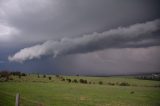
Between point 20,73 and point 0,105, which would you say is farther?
point 20,73

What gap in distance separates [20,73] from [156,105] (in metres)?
127

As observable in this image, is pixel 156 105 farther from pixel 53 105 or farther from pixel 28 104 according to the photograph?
pixel 28 104

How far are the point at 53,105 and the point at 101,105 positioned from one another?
8.57m

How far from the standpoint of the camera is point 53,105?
126ft

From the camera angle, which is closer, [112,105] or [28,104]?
[28,104]

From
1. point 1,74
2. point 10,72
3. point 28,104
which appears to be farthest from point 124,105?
point 10,72

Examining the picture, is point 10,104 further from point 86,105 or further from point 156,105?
point 156,105

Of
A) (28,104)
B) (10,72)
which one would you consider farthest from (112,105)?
(10,72)

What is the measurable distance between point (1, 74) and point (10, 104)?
115164mm

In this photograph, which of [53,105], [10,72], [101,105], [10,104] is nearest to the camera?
[10,104]

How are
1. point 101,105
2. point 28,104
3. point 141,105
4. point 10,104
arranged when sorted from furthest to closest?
point 141,105 < point 101,105 < point 10,104 < point 28,104

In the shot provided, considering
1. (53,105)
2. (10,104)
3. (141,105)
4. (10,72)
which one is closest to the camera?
(10,104)

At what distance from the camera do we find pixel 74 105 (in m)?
39.3

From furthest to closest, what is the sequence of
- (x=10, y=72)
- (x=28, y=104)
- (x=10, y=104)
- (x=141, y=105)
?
(x=10, y=72) < (x=141, y=105) < (x=10, y=104) < (x=28, y=104)
